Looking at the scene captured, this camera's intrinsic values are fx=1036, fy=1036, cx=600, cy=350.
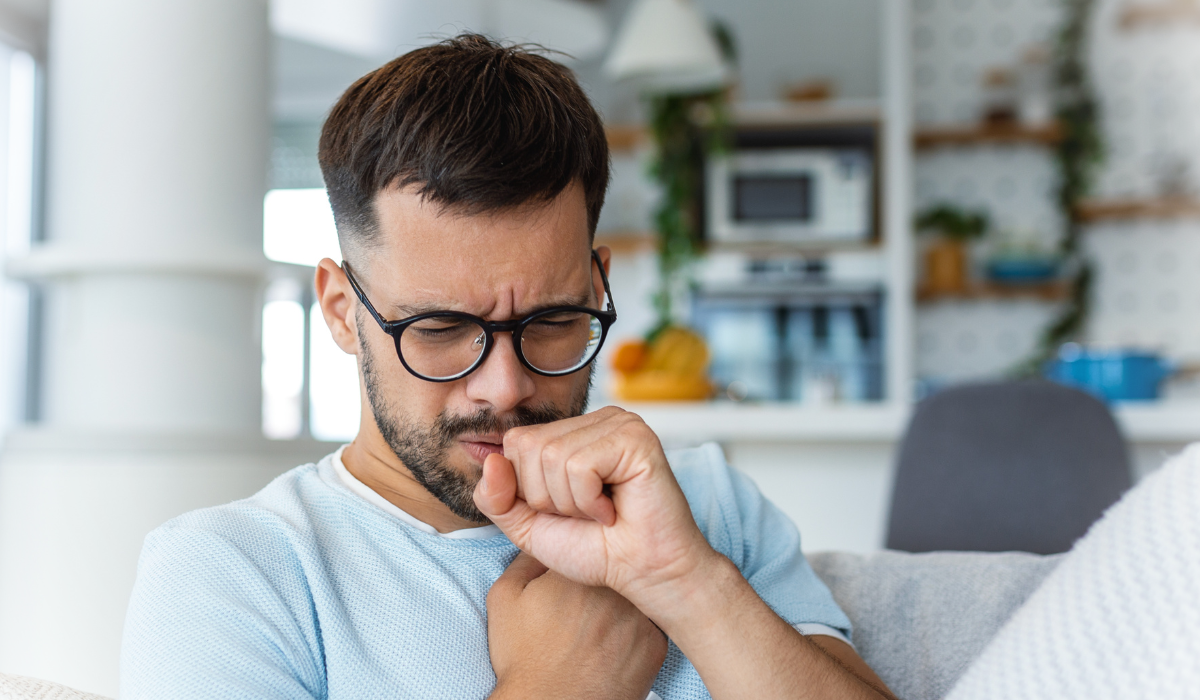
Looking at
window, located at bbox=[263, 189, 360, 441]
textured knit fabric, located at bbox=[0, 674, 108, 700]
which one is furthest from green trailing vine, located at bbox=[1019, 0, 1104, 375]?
textured knit fabric, located at bbox=[0, 674, 108, 700]

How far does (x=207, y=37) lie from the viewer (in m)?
1.87

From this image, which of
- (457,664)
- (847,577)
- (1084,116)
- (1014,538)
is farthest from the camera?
(1084,116)

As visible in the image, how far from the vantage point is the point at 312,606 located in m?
0.90

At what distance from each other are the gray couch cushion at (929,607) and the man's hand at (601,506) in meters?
0.39

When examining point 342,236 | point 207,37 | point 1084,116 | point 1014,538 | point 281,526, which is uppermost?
point 1084,116

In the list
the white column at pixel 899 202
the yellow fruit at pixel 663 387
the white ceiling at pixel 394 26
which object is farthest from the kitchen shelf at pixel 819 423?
the white ceiling at pixel 394 26

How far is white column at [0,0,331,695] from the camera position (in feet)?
5.69

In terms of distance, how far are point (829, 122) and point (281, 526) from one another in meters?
4.16

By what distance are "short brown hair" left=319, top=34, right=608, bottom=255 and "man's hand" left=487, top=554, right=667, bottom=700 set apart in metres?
0.35

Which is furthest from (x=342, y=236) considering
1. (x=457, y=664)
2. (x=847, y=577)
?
(x=847, y=577)

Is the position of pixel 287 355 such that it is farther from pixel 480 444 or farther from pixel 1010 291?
pixel 480 444

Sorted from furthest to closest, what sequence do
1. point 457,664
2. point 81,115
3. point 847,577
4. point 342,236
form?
Result: point 81,115
point 847,577
point 342,236
point 457,664

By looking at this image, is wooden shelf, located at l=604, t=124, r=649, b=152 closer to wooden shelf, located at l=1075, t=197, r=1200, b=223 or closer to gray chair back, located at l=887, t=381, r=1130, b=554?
wooden shelf, located at l=1075, t=197, r=1200, b=223

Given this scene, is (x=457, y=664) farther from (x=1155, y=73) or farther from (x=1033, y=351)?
(x=1155, y=73)
